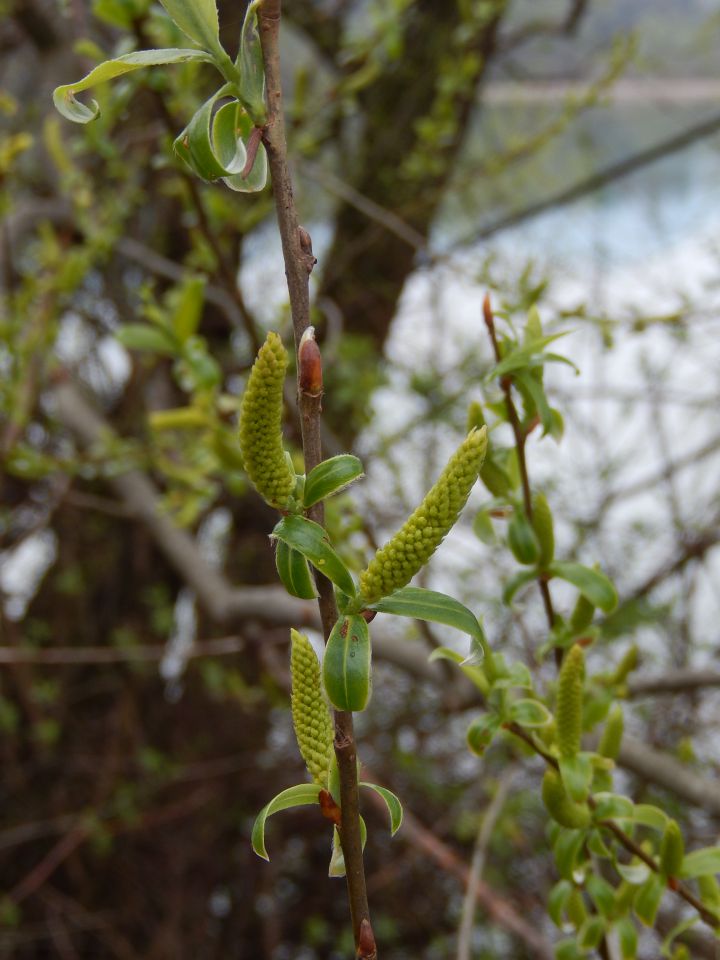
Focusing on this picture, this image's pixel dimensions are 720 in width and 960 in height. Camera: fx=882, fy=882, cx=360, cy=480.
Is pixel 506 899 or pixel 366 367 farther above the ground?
pixel 366 367

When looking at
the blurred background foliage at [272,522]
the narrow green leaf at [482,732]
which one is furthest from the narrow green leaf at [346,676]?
the blurred background foliage at [272,522]

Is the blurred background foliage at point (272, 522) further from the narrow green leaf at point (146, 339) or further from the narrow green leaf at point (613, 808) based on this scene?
the narrow green leaf at point (613, 808)

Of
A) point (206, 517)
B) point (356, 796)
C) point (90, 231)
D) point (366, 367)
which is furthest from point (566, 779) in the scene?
point (206, 517)

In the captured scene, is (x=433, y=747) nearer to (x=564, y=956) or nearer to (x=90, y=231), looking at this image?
(x=90, y=231)

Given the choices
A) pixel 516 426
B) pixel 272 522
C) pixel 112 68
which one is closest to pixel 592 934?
pixel 516 426

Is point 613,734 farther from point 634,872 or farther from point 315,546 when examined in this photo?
point 315,546

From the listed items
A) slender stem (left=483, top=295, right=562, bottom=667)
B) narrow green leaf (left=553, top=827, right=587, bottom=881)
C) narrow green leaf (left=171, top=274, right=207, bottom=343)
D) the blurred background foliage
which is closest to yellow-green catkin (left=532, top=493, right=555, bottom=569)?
slender stem (left=483, top=295, right=562, bottom=667)
